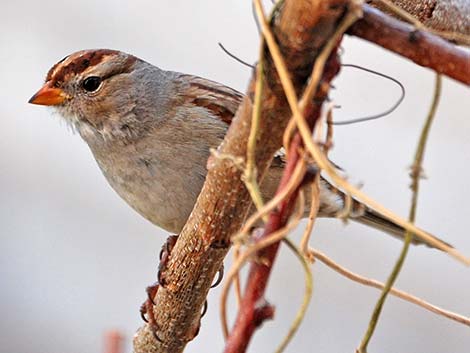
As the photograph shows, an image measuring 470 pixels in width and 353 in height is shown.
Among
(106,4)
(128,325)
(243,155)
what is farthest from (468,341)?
(243,155)

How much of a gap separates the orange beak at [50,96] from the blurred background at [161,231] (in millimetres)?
1560

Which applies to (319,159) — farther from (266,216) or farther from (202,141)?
(202,141)

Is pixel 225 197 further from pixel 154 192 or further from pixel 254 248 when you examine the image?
pixel 154 192

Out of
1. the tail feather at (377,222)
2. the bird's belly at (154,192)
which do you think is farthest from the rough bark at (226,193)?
the tail feather at (377,222)

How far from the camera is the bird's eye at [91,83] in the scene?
8.23 ft

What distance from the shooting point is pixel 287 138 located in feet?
3.55

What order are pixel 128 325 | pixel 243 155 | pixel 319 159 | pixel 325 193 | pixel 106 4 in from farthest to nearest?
pixel 106 4
pixel 128 325
pixel 325 193
pixel 243 155
pixel 319 159

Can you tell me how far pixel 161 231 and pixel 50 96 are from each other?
189 centimetres

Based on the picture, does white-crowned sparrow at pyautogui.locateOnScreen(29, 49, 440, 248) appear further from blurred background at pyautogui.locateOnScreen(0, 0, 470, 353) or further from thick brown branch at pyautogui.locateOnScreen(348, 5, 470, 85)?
blurred background at pyautogui.locateOnScreen(0, 0, 470, 353)

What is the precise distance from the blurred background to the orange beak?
156 centimetres

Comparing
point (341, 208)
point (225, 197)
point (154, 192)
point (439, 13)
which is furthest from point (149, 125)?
point (225, 197)

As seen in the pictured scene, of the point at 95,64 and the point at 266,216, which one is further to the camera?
the point at 95,64

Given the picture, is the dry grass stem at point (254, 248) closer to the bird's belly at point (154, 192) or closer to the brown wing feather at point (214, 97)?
the bird's belly at point (154, 192)

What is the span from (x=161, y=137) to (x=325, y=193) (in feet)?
1.55
